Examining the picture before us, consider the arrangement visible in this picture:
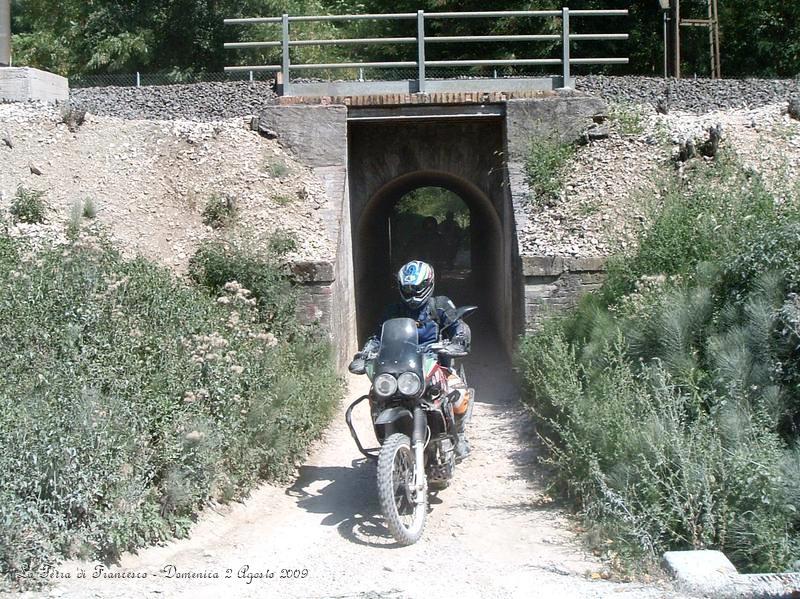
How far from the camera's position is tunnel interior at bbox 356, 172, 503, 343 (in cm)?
1465

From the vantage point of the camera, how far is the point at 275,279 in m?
10.3

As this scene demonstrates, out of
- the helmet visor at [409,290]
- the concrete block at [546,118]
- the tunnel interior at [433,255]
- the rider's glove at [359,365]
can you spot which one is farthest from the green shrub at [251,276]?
the concrete block at [546,118]

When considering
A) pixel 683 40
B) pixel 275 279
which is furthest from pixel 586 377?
pixel 683 40

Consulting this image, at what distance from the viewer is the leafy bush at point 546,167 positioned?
39.1ft

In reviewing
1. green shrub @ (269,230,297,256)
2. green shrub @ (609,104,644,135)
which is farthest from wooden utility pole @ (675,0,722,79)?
green shrub @ (269,230,297,256)

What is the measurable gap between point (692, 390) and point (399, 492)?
2226mm

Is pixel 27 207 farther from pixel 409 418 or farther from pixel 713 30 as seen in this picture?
pixel 713 30

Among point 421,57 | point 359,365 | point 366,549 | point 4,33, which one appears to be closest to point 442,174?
point 421,57

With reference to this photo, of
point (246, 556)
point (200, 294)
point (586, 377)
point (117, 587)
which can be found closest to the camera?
point (117, 587)

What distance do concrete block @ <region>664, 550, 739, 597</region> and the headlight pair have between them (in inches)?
79.4

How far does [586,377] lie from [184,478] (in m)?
3.37

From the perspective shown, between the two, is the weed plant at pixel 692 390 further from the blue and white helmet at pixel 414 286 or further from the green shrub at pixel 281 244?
the green shrub at pixel 281 244

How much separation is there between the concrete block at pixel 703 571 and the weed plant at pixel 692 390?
1.05 feet

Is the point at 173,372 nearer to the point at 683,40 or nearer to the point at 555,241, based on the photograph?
the point at 555,241
